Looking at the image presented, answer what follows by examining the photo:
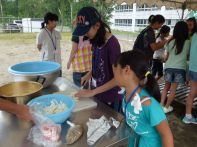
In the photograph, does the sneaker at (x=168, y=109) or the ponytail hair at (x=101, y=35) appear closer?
the ponytail hair at (x=101, y=35)

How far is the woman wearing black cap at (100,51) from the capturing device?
45.6 inches

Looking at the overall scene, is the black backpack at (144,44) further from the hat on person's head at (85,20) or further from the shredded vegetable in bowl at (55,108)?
the shredded vegetable in bowl at (55,108)

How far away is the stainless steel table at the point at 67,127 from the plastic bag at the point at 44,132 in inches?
1.0

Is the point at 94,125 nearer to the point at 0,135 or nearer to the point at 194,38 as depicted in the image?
the point at 0,135

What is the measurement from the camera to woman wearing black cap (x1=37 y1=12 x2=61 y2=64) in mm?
2762

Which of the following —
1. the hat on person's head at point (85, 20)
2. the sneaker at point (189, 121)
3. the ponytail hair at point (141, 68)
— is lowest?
the sneaker at point (189, 121)

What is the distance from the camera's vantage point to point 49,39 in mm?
2832

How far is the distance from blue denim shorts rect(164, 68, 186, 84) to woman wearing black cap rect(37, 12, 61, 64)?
1631mm

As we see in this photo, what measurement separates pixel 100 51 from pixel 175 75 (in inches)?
67.8

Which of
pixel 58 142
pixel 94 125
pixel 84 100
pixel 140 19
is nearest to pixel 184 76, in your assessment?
pixel 84 100

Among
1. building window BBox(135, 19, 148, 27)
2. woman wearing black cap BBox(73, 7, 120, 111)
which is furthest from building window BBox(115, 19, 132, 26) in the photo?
woman wearing black cap BBox(73, 7, 120, 111)

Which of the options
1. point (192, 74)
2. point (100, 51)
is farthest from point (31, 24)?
point (100, 51)

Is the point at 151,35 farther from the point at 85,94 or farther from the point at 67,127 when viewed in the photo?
the point at 67,127

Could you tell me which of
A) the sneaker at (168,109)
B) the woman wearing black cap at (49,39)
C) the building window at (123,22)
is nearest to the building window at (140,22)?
the building window at (123,22)
